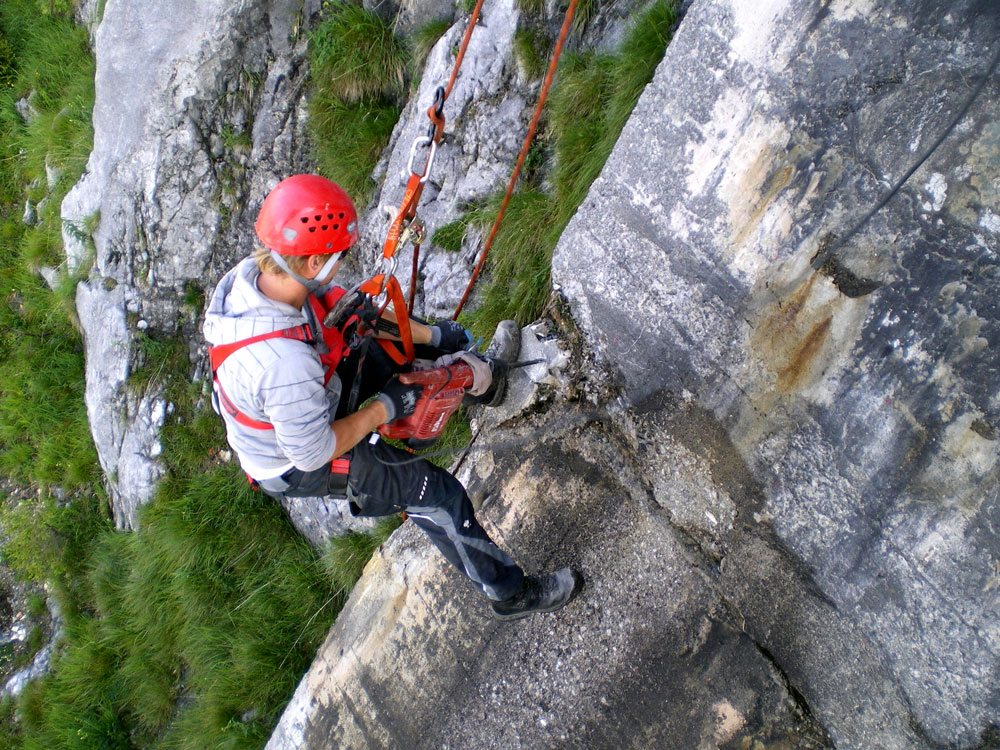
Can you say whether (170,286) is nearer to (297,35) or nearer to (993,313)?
(297,35)

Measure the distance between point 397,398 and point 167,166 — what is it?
3472 millimetres

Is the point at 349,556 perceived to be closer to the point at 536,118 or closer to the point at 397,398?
the point at 397,398

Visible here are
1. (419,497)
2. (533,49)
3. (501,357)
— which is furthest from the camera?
(533,49)

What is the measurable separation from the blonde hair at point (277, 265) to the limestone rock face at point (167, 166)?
9.59 ft

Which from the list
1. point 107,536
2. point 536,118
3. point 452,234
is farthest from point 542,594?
point 107,536

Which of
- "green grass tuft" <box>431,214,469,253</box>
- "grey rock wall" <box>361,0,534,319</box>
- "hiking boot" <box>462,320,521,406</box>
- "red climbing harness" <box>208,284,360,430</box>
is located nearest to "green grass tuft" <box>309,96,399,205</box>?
"grey rock wall" <box>361,0,534,319</box>

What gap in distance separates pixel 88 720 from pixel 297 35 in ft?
17.3

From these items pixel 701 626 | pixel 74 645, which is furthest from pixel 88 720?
pixel 701 626

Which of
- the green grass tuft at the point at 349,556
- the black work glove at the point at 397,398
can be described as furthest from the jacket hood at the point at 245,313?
the green grass tuft at the point at 349,556

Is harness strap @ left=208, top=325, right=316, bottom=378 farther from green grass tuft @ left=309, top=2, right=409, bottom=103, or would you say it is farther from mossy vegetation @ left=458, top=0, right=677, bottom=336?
green grass tuft @ left=309, top=2, right=409, bottom=103

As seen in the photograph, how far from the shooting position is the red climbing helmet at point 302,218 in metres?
1.98

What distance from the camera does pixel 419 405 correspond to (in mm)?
2449

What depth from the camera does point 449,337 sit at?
288 cm

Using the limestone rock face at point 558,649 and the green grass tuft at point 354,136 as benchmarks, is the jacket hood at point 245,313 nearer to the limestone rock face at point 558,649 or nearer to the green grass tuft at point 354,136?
the limestone rock face at point 558,649
